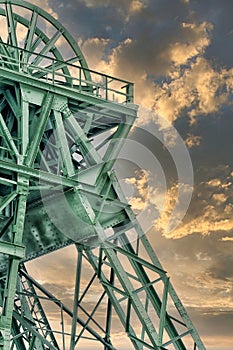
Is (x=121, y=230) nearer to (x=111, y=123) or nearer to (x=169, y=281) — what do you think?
(x=169, y=281)

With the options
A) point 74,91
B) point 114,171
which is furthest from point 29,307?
point 74,91

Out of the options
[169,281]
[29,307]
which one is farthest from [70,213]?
[29,307]

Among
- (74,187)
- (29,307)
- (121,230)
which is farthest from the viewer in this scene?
(29,307)

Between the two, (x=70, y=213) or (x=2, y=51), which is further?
(x=2, y=51)

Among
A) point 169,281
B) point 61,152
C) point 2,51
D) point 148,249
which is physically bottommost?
point 169,281

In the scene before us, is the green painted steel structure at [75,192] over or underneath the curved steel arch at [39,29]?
underneath

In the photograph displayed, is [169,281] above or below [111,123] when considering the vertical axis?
below

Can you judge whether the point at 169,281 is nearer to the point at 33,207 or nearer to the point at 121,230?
the point at 121,230

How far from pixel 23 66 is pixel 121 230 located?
6.55 meters

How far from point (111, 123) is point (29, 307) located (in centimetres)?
823

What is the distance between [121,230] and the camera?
22875 millimetres

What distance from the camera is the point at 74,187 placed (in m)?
21.4

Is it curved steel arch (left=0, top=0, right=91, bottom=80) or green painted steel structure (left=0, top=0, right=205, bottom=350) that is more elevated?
curved steel arch (left=0, top=0, right=91, bottom=80)

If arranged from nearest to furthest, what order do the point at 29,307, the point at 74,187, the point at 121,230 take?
the point at 74,187
the point at 121,230
the point at 29,307
